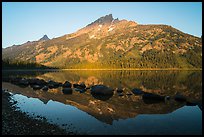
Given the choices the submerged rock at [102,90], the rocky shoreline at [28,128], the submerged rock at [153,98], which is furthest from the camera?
the submerged rock at [102,90]

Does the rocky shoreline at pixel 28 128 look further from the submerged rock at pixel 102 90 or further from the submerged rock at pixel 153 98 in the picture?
the submerged rock at pixel 102 90

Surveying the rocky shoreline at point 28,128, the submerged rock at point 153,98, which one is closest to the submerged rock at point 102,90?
the submerged rock at point 153,98

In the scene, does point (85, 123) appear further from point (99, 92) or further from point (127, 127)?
point (99, 92)

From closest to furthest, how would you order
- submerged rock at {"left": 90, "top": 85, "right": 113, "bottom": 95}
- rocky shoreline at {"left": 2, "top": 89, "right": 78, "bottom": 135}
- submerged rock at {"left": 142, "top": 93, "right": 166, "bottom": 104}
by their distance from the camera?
rocky shoreline at {"left": 2, "top": 89, "right": 78, "bottom": 135} → submerged rock at {"left": 142, "top": 93, "right": 166, "bottom": 104} → submerged rock at {"left": 90, "top": 85, "right": 113, "bottom": 95}

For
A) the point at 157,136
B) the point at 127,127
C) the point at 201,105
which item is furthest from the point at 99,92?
the point at 157,136

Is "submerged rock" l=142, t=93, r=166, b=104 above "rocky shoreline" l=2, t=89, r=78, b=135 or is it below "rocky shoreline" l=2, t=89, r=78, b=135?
below

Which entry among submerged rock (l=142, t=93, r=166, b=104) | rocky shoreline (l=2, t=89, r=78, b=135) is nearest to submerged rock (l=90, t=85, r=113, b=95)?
submerged rock (l=142, t=93, r=166, b=104)

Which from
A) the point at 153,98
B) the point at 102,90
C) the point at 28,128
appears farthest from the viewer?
the point at 102,90

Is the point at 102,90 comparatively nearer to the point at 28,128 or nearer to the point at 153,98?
the point at 153,98

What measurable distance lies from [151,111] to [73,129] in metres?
16.6

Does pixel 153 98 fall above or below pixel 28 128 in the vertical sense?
below

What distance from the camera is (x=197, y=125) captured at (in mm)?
28469

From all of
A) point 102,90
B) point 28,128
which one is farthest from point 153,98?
point 28,128

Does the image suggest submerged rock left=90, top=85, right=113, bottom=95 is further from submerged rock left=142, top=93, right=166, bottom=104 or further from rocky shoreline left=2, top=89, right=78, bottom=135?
rocky shoreline left=2, top=89, right=78, bottom=135
